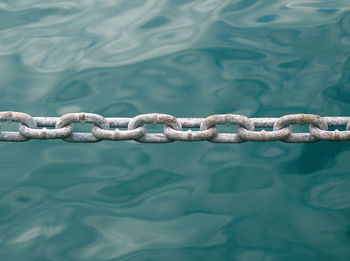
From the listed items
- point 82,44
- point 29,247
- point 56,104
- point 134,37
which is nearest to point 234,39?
point 134,37

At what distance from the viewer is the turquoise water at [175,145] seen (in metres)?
2.79

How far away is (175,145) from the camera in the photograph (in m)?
2.97

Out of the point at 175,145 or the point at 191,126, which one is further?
the point at 175,145

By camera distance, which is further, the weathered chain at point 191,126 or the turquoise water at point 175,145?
the turquoise water at point 175,145

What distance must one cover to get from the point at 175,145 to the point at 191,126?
2.00 ft

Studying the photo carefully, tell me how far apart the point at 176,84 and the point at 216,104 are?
0.26 m

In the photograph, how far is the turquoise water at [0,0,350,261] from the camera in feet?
9.14

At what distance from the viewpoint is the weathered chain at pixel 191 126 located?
7.60 ft

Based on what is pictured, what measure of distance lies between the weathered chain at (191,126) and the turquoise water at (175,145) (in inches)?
21.9

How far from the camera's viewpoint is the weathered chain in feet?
7.60

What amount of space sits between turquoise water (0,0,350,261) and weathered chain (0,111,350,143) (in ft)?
1.82

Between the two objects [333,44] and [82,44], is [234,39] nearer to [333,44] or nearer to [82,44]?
[333,44]

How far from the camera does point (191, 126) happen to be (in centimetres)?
238

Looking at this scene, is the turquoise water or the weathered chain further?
the turquoise water
